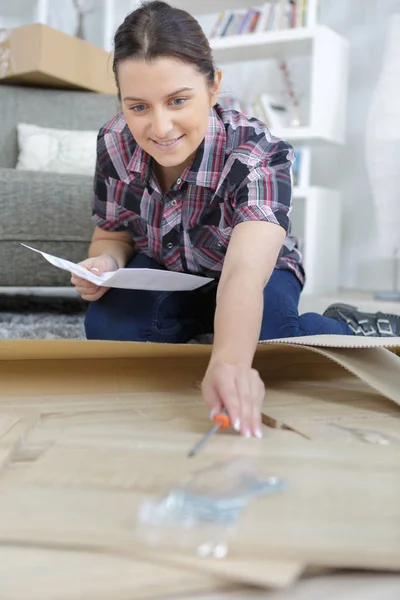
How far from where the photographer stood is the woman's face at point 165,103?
0.92 meters

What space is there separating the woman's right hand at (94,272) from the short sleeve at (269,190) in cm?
25

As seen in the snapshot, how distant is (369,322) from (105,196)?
0.58m

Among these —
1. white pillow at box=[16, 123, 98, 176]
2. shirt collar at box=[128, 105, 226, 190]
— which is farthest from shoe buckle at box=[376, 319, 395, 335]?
white pillow at box=[16, 123, 98, 176]

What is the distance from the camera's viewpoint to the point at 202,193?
3.72 feet

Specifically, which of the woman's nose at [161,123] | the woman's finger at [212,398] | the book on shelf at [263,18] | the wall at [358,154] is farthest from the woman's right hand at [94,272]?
the wall at [358,154]

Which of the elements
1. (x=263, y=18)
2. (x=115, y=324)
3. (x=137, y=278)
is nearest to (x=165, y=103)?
(x=137, y=278)

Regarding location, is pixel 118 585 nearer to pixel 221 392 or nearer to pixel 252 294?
pixel 221 392

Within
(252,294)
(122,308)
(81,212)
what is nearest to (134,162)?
(122,308)

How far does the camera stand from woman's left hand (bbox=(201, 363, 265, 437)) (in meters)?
0.71

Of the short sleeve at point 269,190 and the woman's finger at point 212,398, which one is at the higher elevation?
the short sleeve at point 269,190

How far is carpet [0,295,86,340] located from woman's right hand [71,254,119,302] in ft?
0.52

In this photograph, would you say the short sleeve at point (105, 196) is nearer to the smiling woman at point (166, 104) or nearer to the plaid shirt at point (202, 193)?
the plaid shirt at point (202, 193)

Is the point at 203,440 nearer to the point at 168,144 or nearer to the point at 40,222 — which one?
the point at 168,144

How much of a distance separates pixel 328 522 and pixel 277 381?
→ 0.51 m
